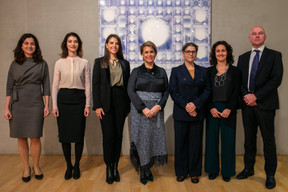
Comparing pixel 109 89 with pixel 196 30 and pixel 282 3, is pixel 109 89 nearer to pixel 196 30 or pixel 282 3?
pixel 196 30

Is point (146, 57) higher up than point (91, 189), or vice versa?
point (146, 57)

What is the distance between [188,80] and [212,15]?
5.64 feet

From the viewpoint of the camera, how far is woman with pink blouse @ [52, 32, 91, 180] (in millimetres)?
2676

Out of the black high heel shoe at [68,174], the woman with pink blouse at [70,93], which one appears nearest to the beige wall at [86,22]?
the woman with pink blouse at [70,93]

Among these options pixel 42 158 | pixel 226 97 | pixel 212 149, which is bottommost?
pixel 42 158

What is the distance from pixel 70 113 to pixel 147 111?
0.94 m

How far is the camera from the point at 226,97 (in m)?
2.57

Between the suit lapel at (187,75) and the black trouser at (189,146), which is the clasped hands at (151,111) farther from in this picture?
the suit lapel at (187,75)

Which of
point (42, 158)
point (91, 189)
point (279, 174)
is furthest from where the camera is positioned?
point (42, 158)

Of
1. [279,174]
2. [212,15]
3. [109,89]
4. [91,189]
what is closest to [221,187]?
[279,174]

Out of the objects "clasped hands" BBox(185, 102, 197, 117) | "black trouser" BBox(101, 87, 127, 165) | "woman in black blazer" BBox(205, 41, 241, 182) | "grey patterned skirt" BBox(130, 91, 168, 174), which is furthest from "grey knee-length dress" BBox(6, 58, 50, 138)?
"woman in black blazer" BBox(205, 41, 241, 182)

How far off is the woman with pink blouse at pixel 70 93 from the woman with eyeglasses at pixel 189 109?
1.08m

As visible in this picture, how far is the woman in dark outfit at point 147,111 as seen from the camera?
2.54 m

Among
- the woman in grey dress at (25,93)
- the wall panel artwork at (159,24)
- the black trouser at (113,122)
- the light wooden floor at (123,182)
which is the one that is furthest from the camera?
the wall panel artwork at (159,24)
